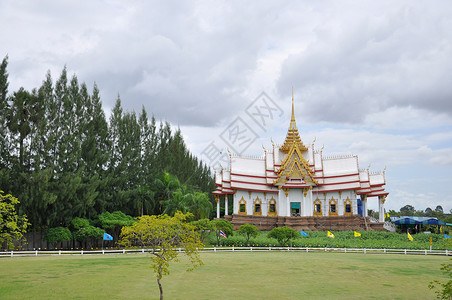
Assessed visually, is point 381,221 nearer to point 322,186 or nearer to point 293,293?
point 322,186

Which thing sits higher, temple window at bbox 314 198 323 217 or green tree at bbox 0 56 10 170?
green tree at bbox 0 56 10 170

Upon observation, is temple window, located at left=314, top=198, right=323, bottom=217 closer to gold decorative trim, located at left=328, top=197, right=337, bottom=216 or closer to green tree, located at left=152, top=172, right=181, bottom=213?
gold decorative trim, located at left=328, top=197, right=337, bottom=216

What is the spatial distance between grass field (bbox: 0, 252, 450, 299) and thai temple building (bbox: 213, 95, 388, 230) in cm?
2383

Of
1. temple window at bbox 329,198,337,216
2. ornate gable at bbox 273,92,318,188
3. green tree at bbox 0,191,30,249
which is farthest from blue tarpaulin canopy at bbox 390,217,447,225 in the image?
green tree at bbox 0,191,30,249

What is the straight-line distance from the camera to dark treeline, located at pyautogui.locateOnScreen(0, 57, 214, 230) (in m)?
35.1

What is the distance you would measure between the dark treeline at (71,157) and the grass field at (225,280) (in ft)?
35.2

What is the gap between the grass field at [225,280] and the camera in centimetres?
1645

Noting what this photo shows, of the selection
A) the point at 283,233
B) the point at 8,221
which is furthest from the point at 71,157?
the point at 283,233

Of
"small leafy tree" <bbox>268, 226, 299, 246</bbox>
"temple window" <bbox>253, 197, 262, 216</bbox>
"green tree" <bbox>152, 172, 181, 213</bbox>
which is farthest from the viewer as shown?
"temple window" <bbox>253, 197, 262, 216</bbox>

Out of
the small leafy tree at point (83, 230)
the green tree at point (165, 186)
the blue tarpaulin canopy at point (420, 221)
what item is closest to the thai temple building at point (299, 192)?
the blue tarpaulin canopy at point (420, 221)

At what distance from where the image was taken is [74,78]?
137 feet

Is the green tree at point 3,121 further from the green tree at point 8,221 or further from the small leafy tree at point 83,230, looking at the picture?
the green tree at point 8,221

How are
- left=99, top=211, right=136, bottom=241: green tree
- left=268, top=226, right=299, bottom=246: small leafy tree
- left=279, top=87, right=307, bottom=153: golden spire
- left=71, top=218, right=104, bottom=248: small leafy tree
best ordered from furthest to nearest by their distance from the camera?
left=279, top=87, right=307, bottom=153: golden spire, left=99, top=211, right=136, bottom=241: green tree, left=268, top=226, right=299, bottom=246: small leafy tree, left=71, top=218, right=104, bottom=248: small leafy tree

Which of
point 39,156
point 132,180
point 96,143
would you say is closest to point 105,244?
point 132,180
